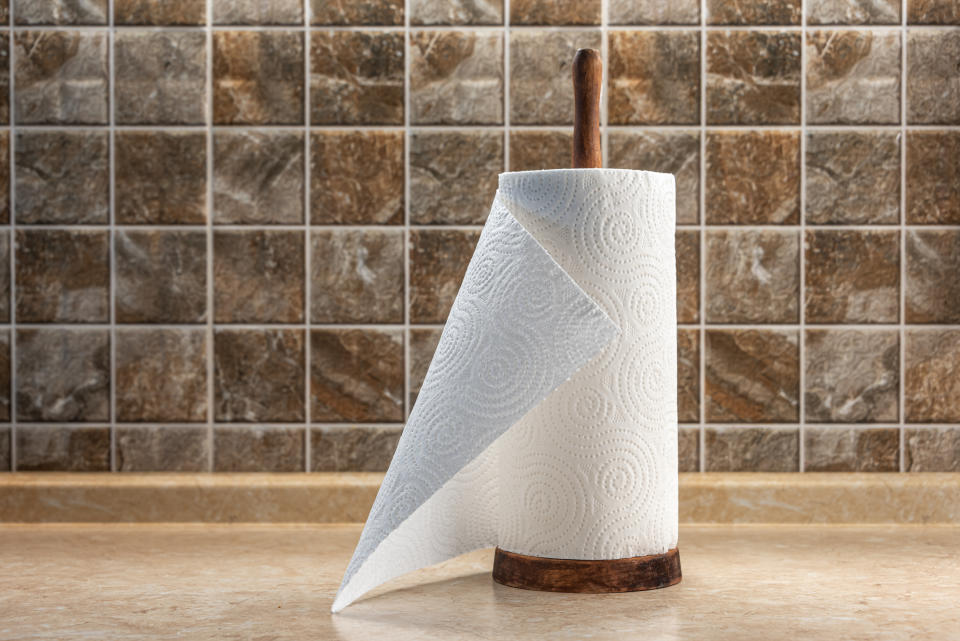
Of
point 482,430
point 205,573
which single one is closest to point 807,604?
point 482,430

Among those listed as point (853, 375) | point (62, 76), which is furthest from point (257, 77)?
point (853, 375)

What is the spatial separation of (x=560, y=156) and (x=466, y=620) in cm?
45

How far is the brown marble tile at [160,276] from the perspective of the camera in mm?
796

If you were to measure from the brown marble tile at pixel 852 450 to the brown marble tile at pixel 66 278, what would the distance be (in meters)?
0.66

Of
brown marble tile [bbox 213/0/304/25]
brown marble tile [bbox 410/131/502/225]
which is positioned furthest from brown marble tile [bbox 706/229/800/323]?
brown marble tile [bbox 213/0/304/25]

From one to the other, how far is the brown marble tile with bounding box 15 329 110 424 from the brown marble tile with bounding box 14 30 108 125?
0.65 ft

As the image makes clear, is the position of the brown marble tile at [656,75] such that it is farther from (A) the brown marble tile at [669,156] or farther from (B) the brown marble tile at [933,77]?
(B) the brown marble tile at [933,77]

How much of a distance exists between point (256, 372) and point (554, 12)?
429 mm

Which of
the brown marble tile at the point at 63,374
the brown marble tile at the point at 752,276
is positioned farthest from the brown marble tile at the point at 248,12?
the brown marble tile at the point at 752,276

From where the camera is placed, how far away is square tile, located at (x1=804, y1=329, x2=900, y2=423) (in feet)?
2.60

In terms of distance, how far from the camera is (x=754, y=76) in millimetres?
794

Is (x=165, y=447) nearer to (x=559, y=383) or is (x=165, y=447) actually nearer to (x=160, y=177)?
(x=160, y=177)

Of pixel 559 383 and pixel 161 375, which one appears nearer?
pixel 559 383

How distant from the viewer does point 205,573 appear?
0.61 m
